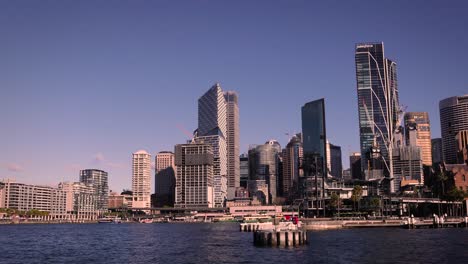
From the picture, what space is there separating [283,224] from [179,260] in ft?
131

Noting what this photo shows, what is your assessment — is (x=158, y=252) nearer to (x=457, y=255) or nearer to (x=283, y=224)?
(x=283, y=224)

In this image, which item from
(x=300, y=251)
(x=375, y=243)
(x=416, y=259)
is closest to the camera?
(x=416, y=259)

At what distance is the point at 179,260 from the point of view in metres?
99.8

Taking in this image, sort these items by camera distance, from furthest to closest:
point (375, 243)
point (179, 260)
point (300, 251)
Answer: point (375, 243), point (300, 251), point (179, 260)

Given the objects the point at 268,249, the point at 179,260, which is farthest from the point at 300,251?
the point at 179,260

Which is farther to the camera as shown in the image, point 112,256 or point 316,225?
point 316,225

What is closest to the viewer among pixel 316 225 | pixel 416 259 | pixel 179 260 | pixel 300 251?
pixel 416 259

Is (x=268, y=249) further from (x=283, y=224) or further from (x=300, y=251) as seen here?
(x=283, y=224)

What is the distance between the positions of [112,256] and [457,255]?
69662 mm

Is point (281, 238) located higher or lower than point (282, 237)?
lower

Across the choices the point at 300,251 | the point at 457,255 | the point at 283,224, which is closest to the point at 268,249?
the point at 300,251

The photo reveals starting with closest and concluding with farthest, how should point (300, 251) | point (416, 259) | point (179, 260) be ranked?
point (416, 259) → point (179, 260) → point (300, 251)

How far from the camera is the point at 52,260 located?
337 ft

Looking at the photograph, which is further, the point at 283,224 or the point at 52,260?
the point at 283,224
